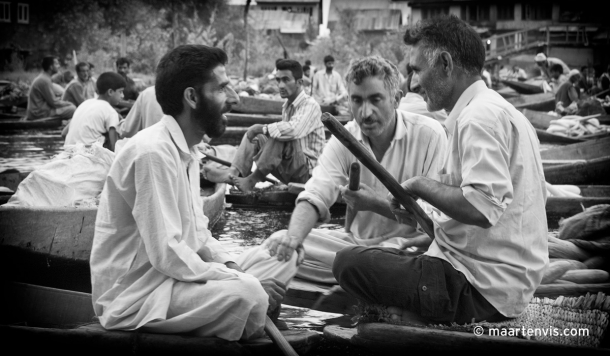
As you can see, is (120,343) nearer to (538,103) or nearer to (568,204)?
(568,204)

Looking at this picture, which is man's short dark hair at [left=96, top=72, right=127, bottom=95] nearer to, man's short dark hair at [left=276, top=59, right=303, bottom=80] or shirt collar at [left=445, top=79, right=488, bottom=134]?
man's short dark hair at [left=276, top=59, right=303, bottom=80]

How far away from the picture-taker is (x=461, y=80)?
2.72 meters

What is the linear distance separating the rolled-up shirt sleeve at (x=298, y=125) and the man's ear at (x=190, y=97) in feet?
12.4

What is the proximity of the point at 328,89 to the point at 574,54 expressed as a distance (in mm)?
22134

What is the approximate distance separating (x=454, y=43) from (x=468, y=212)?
0.66 meters

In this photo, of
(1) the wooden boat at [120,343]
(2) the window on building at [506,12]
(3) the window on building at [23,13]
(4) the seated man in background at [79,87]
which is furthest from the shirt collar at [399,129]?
(2) the window on building at [506,12]

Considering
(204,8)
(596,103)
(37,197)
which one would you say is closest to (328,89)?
(596,103)

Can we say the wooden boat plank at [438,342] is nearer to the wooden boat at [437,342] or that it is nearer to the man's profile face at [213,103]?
the wooden boat at [437,342]

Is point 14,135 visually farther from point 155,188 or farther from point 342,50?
point 342,50

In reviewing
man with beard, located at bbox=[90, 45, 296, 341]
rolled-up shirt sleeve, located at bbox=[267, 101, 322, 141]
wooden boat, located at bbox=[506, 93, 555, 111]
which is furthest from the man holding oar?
wooden boat, located at bbox=[506, 93, 555, 111]

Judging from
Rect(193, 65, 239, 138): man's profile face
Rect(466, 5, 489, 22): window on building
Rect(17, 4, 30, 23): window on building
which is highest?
Rect(466, 5, 489, 22): window on building

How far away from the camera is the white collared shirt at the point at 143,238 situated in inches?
98.7

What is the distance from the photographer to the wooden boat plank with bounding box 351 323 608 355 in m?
2.51

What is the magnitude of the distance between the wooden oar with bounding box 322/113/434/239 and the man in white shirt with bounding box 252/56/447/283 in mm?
434
